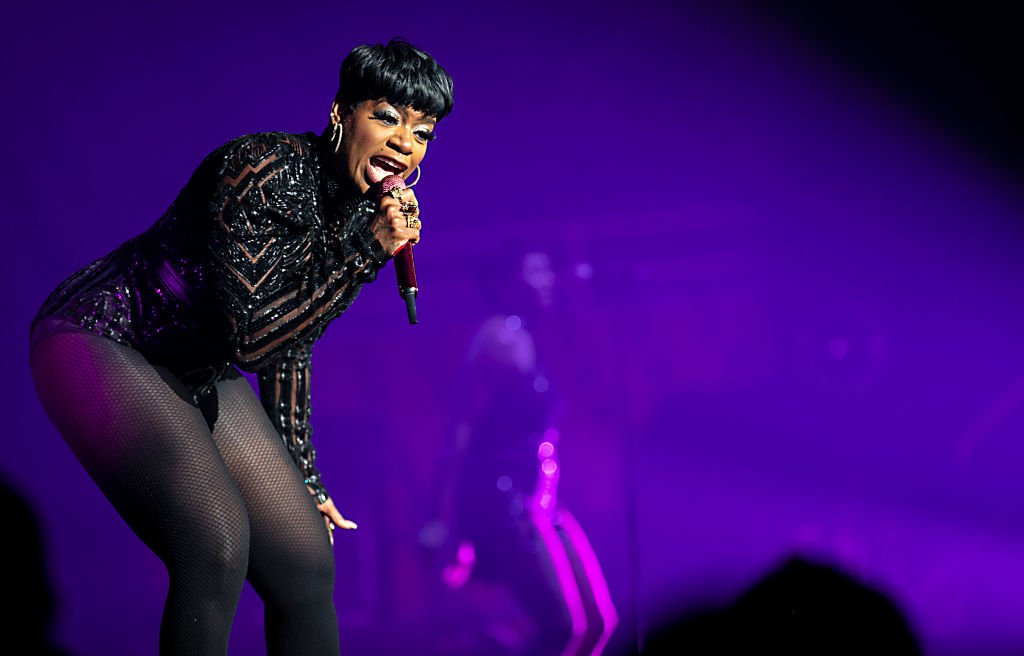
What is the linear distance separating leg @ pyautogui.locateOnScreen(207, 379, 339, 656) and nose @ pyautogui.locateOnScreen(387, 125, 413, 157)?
0.46 metres

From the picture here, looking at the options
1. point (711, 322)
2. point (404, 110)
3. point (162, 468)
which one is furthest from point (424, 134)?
point (711, 322)

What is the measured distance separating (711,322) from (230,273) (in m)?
1.51

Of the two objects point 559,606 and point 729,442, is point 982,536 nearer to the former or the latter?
point 729,442

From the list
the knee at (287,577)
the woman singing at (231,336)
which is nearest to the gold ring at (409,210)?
the woman singing at (231,336)

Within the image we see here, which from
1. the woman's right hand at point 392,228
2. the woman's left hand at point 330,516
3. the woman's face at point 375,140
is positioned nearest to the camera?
the woman's right hand at point 392,228

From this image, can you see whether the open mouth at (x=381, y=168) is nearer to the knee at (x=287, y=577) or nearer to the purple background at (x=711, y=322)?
the knee at (x=287, y=577)

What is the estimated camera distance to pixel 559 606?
2.51 meters

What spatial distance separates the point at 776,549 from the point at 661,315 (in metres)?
0.66

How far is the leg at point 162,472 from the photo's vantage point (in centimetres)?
127

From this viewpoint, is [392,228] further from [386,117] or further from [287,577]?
[287,577]

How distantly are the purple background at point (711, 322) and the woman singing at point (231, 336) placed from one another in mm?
818

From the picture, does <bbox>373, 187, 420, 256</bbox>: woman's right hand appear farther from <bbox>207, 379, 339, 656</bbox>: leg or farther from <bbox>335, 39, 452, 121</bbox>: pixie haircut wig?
<bbox>207, 379, 339, 656</bbox>: leg

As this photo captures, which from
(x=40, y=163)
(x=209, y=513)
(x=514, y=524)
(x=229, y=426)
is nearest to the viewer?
(x=209, y=513)

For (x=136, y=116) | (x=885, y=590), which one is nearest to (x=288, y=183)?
(x=136, y=116)
